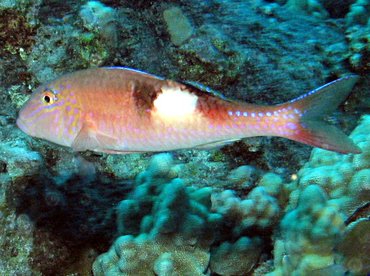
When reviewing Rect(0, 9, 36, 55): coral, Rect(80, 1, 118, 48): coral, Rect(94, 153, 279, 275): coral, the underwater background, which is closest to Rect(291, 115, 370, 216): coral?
the underwater background

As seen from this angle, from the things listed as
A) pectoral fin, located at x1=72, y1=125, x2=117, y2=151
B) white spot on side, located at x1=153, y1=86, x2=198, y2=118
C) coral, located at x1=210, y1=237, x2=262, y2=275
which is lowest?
coral, located at x1=210, y1=237, x2=262, y2=275

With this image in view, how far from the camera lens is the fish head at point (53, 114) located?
2154 mm

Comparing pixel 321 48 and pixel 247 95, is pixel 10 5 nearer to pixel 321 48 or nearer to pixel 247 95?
pixel 247 95

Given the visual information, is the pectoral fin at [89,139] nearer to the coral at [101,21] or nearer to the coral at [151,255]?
the coral at [151,255]

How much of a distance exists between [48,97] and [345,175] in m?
2.26

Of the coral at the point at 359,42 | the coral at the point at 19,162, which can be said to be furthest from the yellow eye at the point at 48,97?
the coral at the point at 359,42

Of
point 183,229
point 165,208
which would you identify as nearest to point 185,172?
point 165,208

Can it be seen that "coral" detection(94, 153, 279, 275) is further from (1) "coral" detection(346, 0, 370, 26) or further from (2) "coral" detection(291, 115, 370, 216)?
(1) "coral" detection(346, 0, 370, 26)

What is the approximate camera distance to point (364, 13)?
20.9 ft

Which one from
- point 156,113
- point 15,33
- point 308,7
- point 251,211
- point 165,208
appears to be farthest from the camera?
point 308,7

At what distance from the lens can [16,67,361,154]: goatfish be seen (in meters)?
2.01

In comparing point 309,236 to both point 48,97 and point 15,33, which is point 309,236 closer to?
point 48,97

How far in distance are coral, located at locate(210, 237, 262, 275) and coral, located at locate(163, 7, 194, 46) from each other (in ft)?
8.43

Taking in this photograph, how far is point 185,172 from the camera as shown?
13.6ft
